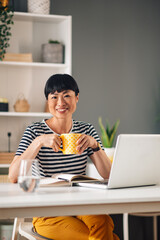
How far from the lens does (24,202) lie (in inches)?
49.1

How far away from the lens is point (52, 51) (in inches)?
139

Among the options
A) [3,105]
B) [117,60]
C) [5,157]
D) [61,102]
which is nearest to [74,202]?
[61,102]

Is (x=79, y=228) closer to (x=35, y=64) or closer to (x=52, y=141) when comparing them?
(x=52, y=141)

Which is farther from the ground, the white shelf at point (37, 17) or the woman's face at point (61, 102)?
the white shelf at point (37, 17)

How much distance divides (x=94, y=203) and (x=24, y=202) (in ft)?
0.76

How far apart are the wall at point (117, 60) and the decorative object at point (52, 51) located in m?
0.38

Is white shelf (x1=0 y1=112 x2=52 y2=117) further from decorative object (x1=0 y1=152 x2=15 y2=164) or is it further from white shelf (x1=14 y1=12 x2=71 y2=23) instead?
white shelf (x1=14 y1=12 x2=71 y2=23)

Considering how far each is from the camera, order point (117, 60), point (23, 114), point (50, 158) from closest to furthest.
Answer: point (50, 158) < point (23, 114) < point (117, 60)

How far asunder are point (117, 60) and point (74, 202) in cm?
292

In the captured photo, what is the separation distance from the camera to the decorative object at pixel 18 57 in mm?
3414

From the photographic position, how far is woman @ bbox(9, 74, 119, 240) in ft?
5.54

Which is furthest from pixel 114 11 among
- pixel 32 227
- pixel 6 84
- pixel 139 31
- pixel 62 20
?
pixel 32 227

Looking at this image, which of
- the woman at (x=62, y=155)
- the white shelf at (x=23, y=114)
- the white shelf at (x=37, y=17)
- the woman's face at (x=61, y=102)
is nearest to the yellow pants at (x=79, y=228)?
the woman at (x=62, y=155)

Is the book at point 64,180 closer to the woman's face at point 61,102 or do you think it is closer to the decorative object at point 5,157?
the woman's face at point 61,102
